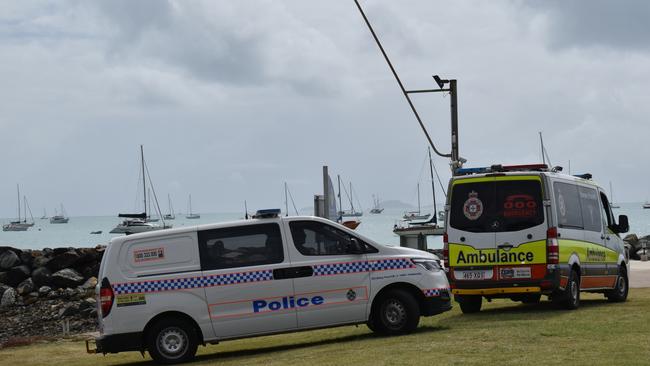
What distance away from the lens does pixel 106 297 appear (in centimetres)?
1611

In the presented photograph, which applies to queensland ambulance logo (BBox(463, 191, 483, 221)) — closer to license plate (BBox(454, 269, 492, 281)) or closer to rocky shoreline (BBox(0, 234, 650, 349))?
license plate (BBox(454, 269, 492, 281))

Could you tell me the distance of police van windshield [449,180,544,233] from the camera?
1903cm

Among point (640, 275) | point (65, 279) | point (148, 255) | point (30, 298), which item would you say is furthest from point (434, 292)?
point (65, 279)

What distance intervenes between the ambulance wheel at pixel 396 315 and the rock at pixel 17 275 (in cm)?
3136

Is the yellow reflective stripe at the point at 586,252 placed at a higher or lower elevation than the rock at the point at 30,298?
higher

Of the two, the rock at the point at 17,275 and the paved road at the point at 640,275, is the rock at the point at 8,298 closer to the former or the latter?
the rock at the point at 17,275

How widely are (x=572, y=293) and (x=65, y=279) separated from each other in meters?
27.8

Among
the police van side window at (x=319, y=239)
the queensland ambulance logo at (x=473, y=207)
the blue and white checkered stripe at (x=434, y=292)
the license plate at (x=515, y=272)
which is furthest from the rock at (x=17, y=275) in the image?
the blue and white checkered stripe at (x=434, y=292)

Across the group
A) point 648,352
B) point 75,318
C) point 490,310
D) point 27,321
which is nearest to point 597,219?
point 490,310

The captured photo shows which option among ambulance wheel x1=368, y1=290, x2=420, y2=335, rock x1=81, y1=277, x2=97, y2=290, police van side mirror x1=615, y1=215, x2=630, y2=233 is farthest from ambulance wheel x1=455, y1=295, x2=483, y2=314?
rock x1=81, y1=277, x2=97, y2=290

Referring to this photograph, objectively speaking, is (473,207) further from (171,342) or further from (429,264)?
(171,342)

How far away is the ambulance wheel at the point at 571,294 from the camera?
63.7ft

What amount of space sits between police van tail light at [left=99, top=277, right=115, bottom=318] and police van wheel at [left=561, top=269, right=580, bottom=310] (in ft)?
26.4

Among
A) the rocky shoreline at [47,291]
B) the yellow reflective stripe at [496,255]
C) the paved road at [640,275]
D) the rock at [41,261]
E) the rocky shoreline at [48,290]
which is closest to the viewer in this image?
the yellow reflective stripe at [496,255]
